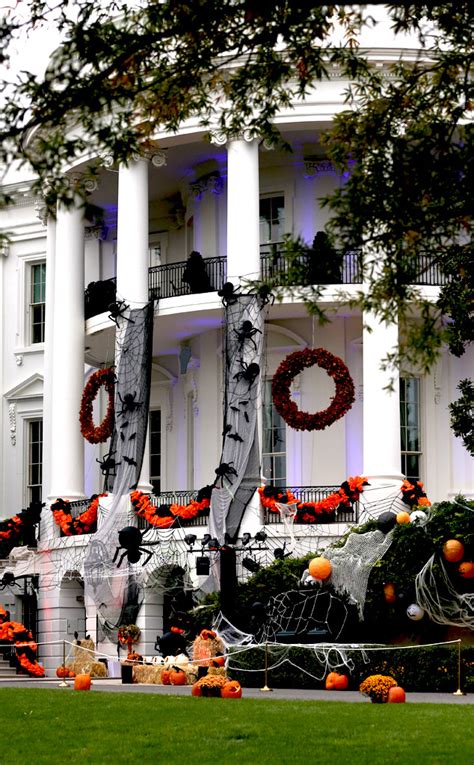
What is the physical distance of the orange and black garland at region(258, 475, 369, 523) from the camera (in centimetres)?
3347

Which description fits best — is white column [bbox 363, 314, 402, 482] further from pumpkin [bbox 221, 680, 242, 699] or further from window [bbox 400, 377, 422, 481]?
pumpkin [bbox 221, 680, 242, 699]

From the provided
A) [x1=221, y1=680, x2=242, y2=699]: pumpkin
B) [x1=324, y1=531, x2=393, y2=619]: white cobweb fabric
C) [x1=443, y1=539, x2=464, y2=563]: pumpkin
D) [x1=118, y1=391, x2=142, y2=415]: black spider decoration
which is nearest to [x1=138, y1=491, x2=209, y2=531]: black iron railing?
[x1=118, y1=391, x2=142, y2=415]: black spider decoration

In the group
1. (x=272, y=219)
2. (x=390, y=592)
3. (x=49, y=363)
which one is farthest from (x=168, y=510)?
(x=272, y=219)

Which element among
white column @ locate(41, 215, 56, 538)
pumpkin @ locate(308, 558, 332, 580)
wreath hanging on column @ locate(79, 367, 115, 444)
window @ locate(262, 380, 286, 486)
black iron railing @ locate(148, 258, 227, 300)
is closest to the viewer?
pumpkin @ locate(308, 558, 332, 580)

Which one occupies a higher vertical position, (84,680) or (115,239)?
(115,239)

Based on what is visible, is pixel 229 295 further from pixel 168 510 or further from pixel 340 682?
pixel 340 682

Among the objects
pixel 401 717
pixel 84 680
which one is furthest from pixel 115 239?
pixel 401 717

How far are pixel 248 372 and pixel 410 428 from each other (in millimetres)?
5974

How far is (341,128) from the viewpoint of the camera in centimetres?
1627

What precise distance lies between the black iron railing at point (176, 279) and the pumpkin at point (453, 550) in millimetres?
11700

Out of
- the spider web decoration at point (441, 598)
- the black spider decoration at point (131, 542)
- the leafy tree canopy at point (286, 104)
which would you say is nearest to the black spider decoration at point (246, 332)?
the black spider decoration at point (131, 542)

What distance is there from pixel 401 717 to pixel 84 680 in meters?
8.28

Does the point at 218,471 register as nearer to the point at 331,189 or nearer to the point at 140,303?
the point at 140,303

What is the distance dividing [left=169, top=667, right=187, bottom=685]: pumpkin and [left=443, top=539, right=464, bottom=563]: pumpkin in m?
5.34
